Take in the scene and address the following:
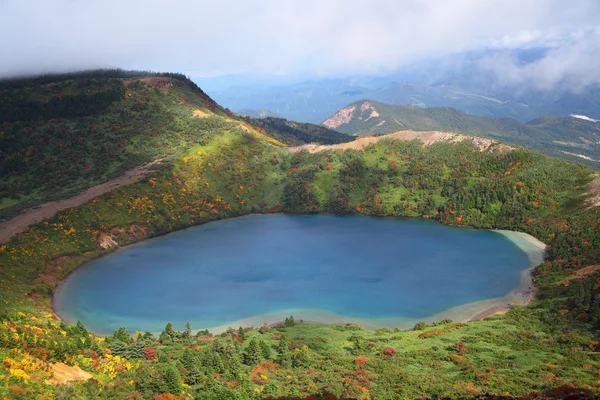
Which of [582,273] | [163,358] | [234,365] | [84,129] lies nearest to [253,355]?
[234,365]

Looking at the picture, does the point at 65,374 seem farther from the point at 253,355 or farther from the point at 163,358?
the point at 253,355

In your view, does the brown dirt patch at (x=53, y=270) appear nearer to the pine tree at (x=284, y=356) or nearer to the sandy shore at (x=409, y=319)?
the sandy shore at (x=409, y=319)

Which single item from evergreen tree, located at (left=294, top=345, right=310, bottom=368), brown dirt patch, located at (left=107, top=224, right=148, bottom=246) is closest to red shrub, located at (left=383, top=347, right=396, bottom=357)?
evergreen tree, located at (left=294, top=345, right=310, bottom=368)

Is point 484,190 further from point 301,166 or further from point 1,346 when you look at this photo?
point 1,346

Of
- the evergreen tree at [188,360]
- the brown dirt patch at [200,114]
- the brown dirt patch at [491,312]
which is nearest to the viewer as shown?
the evergreen tree at [188,360]

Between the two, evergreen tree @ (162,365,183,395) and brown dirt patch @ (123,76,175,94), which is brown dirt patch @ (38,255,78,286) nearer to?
evergreen tree @ (162,365,183,395)

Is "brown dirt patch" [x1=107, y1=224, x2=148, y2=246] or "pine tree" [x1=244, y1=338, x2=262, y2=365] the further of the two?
"brown dirt patch" [x1=107, y1=224, x2=148, y2=246]

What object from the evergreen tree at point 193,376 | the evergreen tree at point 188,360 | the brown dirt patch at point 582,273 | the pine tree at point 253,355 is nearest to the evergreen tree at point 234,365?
the pine tree at point 253,355
